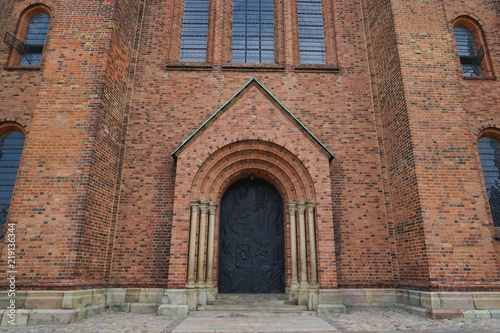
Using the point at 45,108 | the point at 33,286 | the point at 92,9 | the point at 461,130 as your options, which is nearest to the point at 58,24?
the point at 92,9

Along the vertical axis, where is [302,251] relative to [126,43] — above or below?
below

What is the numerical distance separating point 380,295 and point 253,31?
33.0 feet

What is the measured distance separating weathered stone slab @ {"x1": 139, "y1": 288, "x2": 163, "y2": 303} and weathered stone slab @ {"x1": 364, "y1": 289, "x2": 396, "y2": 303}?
5809mm

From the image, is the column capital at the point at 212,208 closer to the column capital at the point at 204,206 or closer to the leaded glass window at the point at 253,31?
the column capital at the point at 204,206

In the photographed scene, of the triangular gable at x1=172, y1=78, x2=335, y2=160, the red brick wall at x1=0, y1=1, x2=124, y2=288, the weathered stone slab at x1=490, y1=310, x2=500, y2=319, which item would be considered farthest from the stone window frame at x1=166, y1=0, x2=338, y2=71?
the weathered stone slab at x1=490, y1=310, x2=500, y2=319

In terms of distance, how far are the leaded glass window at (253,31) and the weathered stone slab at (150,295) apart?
823 centimetres

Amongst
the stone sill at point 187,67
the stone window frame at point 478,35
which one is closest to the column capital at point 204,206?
the stone sill at point 187,67

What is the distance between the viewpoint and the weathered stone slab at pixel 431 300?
24.0 ft

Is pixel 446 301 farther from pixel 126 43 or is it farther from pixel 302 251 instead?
pixel 126 43

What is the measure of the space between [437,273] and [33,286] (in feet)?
31.1

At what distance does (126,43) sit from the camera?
35.2 feet

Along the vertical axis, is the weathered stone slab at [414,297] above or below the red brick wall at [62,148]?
below

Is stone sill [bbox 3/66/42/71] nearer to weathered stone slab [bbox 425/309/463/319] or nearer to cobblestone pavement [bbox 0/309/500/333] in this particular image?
cobblestone pavement [bbox 0/309/500/333]

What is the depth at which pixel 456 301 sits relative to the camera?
24.1 feet
